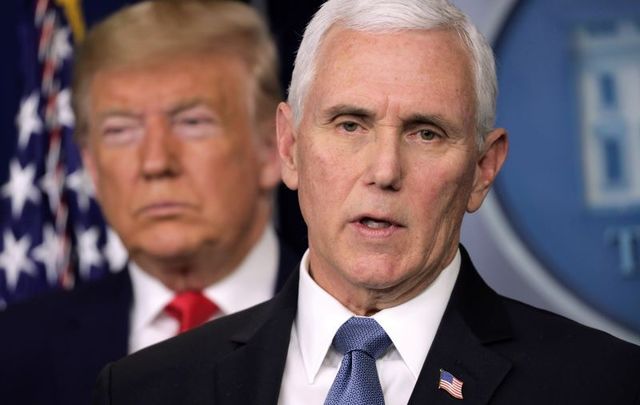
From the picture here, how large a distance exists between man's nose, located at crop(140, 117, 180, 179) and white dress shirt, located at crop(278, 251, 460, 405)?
4.50ft

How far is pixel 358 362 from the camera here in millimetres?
2617

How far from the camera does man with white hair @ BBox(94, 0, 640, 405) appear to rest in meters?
2.58

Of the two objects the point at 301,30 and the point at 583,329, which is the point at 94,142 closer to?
the point at 301,30

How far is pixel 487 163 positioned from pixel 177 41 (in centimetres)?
158

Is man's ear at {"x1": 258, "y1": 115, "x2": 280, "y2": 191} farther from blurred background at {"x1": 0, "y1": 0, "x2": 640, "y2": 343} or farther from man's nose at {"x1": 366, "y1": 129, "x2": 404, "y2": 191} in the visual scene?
man's nose at {"x1": 366, "y1": 129, "x2": 404, "y2": 191}

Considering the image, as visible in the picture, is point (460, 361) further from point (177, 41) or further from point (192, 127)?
point (177, 41)

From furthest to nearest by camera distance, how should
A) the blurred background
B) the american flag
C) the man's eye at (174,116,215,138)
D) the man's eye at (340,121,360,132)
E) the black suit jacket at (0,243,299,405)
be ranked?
the american flag, the man's eye at (174,116,215,138), the black suit jacket at (0,243,299,405), the blurred background, the man's eye at (340,121,360,132)

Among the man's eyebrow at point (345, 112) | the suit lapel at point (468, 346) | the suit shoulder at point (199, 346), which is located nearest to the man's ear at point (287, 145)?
the man's eyebrow at point (345, 112)

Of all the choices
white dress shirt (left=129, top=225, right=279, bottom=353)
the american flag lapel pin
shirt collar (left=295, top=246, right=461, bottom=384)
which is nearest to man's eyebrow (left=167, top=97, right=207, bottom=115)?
white dress shirt (left=129, top=225, right=279, bottom=353)

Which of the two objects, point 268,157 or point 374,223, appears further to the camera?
point 268,157

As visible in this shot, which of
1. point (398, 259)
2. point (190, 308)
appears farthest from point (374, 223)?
point (190, 308)

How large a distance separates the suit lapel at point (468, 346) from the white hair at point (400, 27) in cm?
28

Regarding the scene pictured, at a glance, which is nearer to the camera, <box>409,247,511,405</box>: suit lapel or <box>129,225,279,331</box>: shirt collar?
<box>409,247,511,405</box>: suit lapel

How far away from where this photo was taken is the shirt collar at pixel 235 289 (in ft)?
13.3
